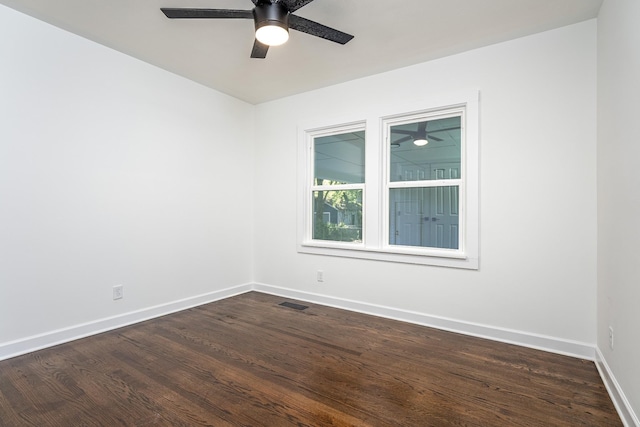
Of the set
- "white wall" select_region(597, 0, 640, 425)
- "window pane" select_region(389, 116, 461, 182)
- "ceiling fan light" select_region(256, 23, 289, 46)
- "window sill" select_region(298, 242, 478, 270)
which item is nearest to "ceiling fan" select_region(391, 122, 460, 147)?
"window pane" select_region(389, 116, 461, 182)

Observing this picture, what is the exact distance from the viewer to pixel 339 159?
3.84m

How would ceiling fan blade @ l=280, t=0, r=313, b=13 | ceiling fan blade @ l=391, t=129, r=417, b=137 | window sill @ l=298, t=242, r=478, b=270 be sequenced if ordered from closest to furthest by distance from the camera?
ceiling fan blade @ l=280, t=0, r=313, b=13 → window sill @ l=298, t=242, r=478, b=270 → ceiling fan blade @ l=391, t=129, r=417, b=137

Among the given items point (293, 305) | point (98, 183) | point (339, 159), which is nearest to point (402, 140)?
point (339, 159)

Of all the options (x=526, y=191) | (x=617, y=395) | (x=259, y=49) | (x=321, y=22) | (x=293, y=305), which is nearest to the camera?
(x=617, y=395)

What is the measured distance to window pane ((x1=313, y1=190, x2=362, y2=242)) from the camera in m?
3.68

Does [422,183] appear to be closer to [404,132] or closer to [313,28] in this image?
[404,132]

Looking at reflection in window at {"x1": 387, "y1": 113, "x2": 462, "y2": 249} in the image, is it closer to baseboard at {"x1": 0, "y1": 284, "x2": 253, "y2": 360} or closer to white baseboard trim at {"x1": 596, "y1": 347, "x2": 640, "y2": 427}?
white baseboard trim at {"x1": 596, "y1": 347, "x2": 640, "y2": 427}

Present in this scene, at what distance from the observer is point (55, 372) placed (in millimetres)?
2156

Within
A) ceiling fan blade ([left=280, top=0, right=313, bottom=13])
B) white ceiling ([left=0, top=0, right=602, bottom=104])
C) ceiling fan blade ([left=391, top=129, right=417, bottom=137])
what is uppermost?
white ceiling ([left=0, top=0, right=602, bottom=104])

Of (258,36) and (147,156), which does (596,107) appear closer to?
(258,36)

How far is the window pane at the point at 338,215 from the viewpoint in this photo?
12.1ft

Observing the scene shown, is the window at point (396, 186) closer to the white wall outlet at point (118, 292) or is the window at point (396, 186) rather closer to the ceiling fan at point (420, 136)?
the ceiling fan at point (420, 136)

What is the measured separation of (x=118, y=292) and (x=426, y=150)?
3.38 meters

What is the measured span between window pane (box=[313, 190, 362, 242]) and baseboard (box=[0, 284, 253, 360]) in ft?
5.08
